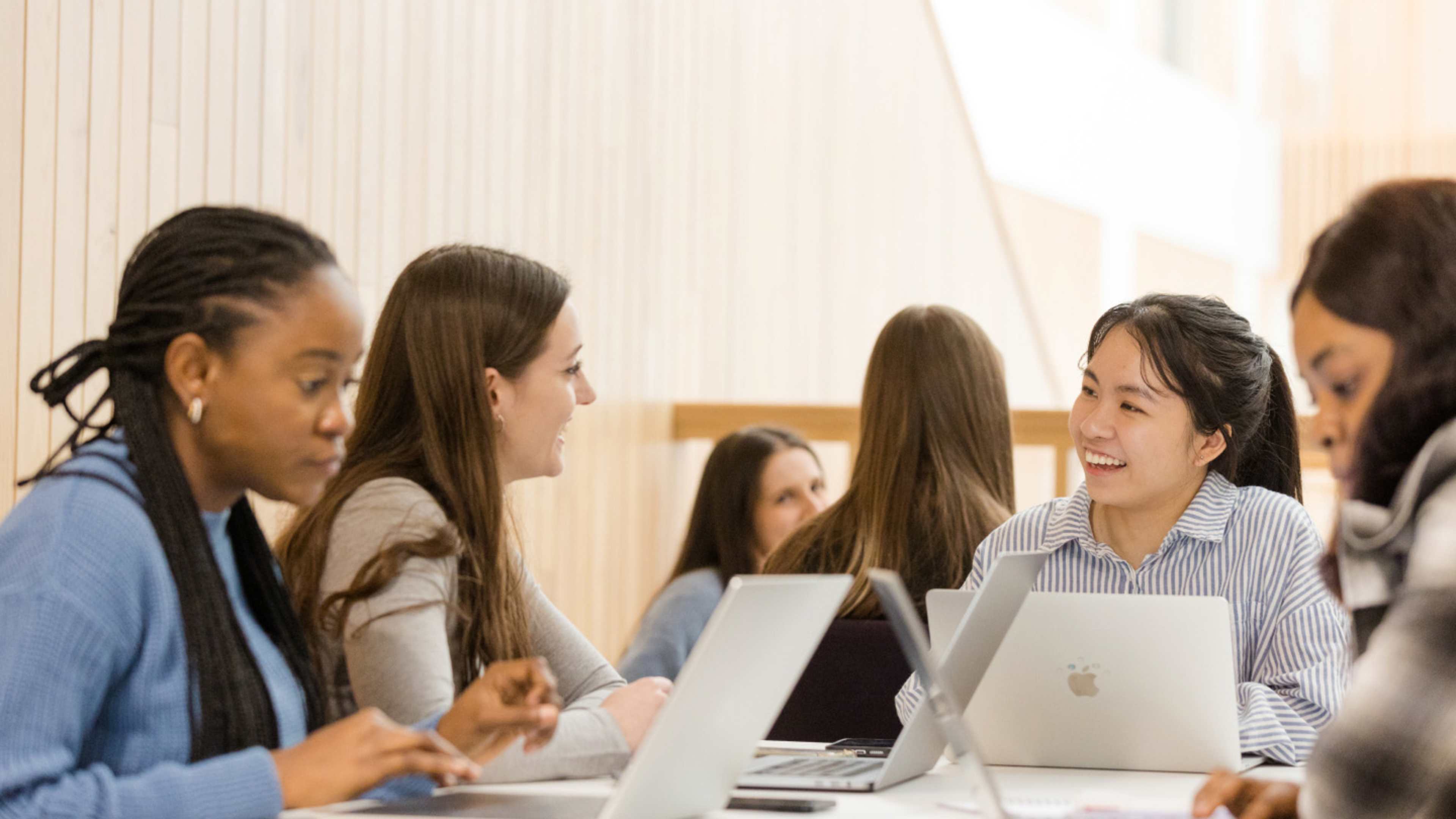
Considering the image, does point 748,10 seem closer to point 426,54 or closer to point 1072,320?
point 426,54

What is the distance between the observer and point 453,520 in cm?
169

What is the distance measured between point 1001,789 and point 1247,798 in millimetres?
264

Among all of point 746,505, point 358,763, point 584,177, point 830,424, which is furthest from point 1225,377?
point 584,177

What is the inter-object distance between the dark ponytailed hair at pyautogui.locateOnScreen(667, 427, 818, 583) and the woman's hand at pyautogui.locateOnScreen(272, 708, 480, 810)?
216 centimetres

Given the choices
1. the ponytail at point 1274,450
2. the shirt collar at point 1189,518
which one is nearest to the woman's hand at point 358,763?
the shirt collar at point 1189,518

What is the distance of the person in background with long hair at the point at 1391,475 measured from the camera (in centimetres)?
98

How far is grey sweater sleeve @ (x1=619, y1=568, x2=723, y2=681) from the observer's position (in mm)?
3158

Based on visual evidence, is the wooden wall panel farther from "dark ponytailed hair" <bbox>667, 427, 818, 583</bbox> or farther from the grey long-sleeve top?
"dark ponytailed hair" <bbox>667, 427, 818, 583</bbox>

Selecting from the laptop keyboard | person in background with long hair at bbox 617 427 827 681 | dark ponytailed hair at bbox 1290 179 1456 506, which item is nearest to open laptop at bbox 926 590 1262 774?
the laptop keyboard

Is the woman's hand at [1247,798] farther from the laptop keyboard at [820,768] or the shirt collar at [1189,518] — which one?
the shirt collar at [1189,518]

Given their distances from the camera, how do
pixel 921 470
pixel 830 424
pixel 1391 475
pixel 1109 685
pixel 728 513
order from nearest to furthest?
pixel 1391 475, pixel 1109 685, pixel 921 470, pixel 728 513, pixel 830 424

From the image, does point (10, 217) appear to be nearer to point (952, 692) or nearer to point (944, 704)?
point (952, 692)

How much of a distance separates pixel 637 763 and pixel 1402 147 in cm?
711

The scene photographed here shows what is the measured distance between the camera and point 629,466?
4090mm
